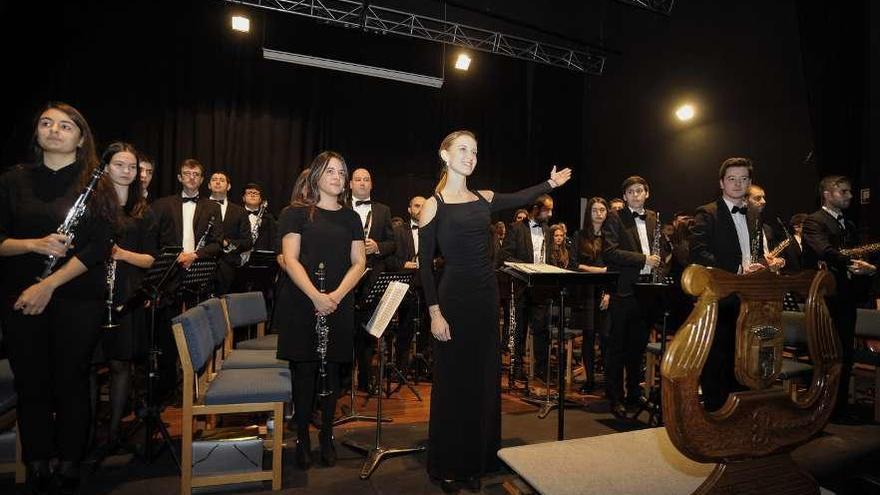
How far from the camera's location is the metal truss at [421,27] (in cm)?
746

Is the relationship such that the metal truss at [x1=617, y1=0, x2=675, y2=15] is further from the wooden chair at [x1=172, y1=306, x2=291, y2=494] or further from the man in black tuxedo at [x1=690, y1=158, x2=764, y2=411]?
the wooden chair at [x1=172, y1=306, x2=291, y2=494]

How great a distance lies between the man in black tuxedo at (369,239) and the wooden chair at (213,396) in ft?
6.55

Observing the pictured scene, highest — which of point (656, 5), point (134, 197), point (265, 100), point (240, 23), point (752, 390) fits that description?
point (656, 5)

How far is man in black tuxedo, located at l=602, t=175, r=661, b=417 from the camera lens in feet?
14.5

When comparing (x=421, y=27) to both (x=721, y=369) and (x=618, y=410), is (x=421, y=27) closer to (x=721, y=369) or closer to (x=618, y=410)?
(x=618, y=410)

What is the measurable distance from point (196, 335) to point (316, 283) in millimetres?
720

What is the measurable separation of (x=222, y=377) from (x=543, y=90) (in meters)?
9.08

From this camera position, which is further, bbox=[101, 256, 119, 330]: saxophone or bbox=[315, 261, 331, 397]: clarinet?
bbox=[315, 261, 331, 397]: clarinet

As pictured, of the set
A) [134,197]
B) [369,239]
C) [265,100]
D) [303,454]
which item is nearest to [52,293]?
[134,197]

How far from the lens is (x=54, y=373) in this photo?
2514 millimetres

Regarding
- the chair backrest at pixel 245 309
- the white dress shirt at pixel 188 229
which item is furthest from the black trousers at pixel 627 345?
the white dress shirt at pixel 188 229

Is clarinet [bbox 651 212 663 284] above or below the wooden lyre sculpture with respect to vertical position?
above

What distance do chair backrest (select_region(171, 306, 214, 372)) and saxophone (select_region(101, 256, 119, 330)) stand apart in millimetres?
472

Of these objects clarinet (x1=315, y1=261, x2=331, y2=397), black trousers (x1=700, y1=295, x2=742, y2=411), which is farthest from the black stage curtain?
black trousers (x1=700, y1=295, x2=742, y2=411)
